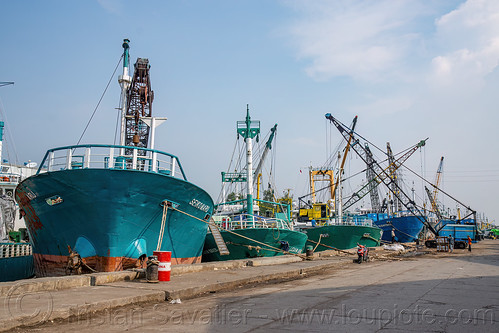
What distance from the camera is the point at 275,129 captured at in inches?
1449

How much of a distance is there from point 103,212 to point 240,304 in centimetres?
564

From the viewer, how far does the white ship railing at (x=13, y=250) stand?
17.8 m

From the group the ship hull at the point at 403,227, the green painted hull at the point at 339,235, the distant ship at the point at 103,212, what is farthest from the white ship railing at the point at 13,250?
the ship hull at the point at 403,227

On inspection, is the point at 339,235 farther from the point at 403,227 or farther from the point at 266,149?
the point at 403,227

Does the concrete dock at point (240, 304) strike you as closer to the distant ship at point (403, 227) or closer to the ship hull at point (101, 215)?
the ship hull at point (101, 215)

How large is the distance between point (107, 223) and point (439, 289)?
27.8ft

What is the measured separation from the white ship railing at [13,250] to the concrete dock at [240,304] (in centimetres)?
1140

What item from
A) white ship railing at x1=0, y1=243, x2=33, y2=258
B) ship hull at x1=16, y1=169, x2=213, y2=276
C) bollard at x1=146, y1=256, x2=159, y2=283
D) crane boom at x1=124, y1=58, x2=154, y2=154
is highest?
crane boom at x1=124, y1=58, x2=154, y2=154

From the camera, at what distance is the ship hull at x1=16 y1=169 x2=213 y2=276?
11039mm

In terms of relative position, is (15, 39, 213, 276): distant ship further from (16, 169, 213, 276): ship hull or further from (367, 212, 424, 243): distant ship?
(367, 212, 424, 243): distant ship

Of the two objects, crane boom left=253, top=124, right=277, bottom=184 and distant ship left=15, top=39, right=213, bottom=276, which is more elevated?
crane boom left=253, top=124, right=277, bottom=184

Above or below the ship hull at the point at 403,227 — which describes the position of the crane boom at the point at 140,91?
above

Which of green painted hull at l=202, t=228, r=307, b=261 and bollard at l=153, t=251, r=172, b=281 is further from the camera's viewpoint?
green painted hull at l=202, t=228, r=307, b=261

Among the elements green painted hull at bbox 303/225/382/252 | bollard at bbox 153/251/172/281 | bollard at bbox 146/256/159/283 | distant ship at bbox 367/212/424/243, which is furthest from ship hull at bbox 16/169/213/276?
distant ship at bbox 367/212/424/243
